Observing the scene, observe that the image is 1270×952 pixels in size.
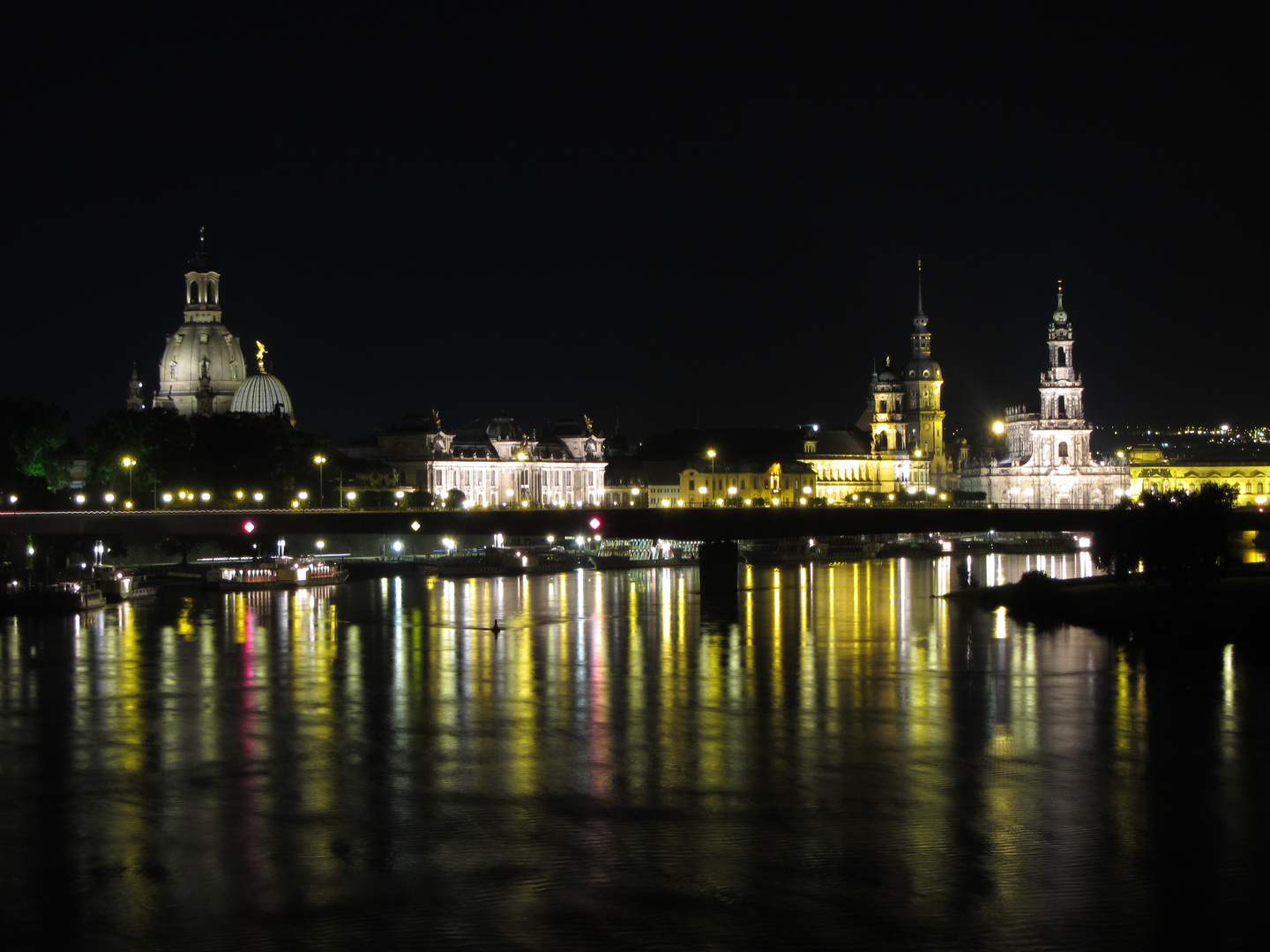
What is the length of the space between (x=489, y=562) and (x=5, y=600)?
43271mm

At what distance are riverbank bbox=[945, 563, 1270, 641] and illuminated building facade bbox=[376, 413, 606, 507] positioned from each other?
286 feet

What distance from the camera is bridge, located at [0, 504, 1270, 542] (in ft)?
253

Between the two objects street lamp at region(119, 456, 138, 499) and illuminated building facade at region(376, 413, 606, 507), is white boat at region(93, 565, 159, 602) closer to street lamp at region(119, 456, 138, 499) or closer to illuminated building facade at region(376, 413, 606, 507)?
street lamp at region(119, 456, 138, 499)

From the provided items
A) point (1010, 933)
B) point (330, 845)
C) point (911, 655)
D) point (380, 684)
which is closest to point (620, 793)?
point (330, 845)

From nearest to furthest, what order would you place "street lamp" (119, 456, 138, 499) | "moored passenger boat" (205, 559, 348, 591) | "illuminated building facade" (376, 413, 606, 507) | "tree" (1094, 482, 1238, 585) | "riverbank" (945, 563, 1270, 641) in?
"riverbank" (945, 563, 1270, 641), "tree" (1094, 482, 1238, 585), "moored passenger boat" (205, 559, 348, 591), "street lamp" (119, 456, 138, 499), "illuminated building facade" (376, 413, 606, 507)

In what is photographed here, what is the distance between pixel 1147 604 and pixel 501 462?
10914 cm

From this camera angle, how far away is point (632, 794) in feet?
112

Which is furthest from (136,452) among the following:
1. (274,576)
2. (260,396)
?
(260,396)

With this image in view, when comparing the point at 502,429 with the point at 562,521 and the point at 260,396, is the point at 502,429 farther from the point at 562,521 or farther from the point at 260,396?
the point at 562,521

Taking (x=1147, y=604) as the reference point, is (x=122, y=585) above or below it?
above

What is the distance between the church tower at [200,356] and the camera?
567 ft

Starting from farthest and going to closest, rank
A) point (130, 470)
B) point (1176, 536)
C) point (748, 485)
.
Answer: point (748, 485), point (130, 470), point (1176, 536)

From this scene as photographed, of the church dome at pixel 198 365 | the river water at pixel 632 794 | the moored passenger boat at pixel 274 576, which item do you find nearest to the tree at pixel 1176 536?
the river water at pixel 632 794

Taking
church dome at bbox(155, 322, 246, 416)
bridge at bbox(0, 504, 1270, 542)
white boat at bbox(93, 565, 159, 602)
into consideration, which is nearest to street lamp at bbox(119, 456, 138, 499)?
white boat at bbox(93, 565, 159, 602)
